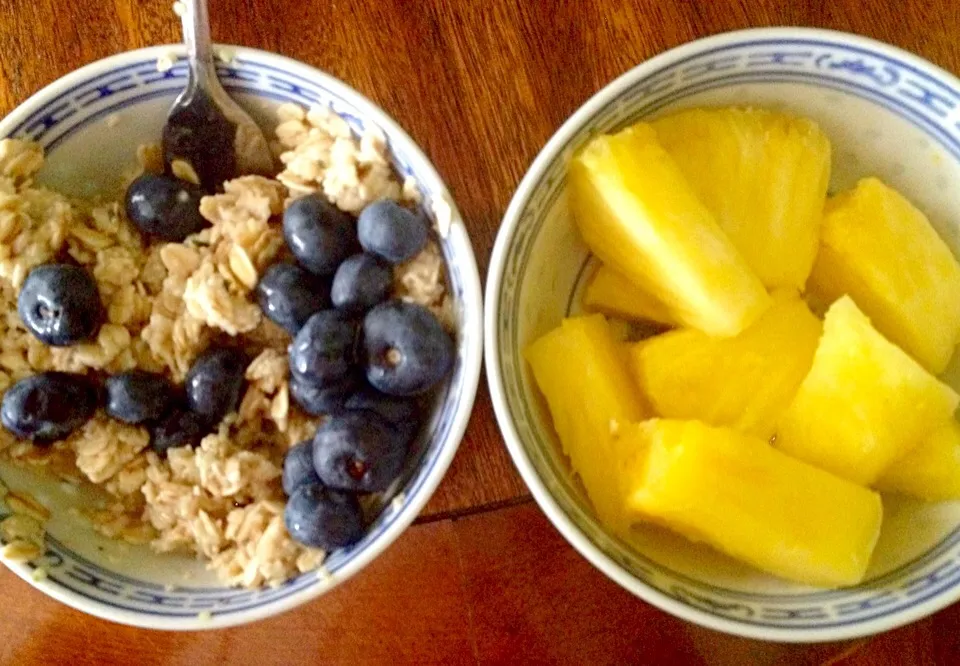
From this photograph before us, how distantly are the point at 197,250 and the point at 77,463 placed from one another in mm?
201

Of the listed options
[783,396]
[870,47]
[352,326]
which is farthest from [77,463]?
[870,47]

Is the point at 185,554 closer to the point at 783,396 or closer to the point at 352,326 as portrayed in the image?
the point at 352,326

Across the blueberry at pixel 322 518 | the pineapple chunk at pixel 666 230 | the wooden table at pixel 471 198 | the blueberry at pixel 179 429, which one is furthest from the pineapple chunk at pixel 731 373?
→ the blueberry at pixel 179 429

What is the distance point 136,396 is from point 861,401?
56 cm

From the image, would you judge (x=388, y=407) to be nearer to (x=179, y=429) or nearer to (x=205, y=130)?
(x=179, y=429)

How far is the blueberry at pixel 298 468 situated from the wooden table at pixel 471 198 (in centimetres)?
11

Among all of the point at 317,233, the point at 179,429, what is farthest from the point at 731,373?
the point at 179,429

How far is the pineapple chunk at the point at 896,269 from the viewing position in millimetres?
695

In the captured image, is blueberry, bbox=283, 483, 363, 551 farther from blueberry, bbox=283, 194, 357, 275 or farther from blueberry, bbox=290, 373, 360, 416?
blueberry, bbox=283, 194, 357, 275

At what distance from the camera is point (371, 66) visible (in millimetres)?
786

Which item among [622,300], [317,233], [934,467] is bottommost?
[934,467]

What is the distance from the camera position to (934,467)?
675 millimetres

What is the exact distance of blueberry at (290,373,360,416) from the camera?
0.68 m

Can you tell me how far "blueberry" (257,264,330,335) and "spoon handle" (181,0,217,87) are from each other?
173 mm
